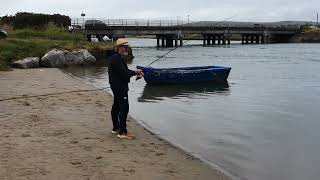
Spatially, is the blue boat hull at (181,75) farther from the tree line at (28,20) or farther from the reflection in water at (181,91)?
the tree line at (28,20)

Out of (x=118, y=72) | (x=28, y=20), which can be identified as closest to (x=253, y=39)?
(x=28, y=20)

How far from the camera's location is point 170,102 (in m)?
20.4

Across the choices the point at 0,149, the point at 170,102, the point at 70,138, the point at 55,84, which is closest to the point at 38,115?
the point at 70,138

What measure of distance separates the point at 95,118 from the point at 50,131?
2390 mm

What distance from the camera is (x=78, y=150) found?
32.6ft

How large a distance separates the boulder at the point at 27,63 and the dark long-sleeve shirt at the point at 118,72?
24.6 meters

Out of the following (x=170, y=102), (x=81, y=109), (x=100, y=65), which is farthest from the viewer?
(x=100, y=65)

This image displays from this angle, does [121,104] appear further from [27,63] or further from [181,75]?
[27,63]

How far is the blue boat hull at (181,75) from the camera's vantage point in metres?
26.4

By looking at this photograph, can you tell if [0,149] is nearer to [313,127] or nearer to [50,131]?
[50,131]

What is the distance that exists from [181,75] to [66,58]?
16.2 metres

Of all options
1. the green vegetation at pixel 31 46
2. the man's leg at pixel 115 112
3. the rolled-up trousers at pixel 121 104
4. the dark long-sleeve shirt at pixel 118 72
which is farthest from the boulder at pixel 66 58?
the dark long-sleeve shirt at pixel 118 72

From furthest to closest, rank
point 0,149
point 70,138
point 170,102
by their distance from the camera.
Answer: point 170,102 → point 70,138 → point 0,149

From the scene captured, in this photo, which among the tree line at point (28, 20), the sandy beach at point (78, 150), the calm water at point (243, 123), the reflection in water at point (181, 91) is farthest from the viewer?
the tree line at point (28, 20)
